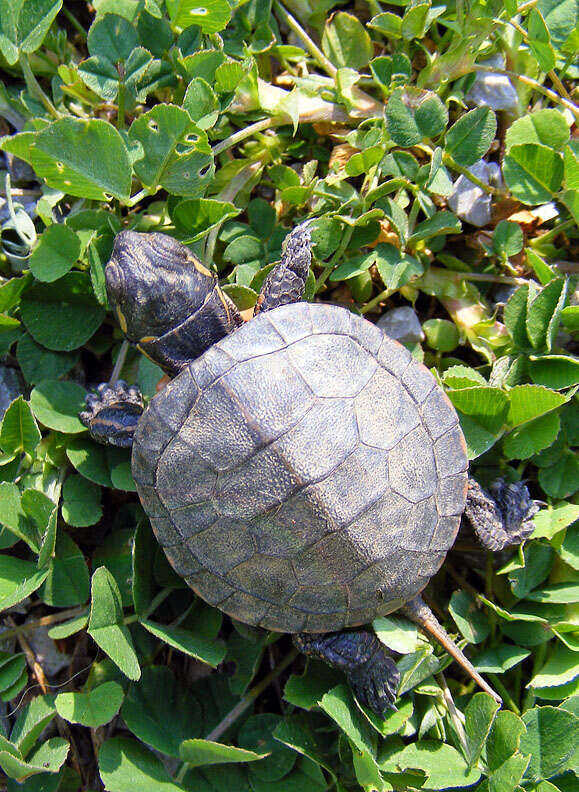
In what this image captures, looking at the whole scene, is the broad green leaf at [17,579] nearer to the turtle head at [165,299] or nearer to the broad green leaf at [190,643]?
the broad green leaf at [190,643]

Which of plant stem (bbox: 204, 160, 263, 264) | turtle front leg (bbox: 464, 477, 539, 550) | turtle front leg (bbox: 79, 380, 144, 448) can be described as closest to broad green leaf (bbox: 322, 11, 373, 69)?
plant stem (bbox: 204, 160, 263, 264)

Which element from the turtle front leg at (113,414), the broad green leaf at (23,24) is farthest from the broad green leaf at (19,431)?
the broad green leaf at (23,24)

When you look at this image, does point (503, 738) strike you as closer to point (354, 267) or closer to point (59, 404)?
point (354, 267)

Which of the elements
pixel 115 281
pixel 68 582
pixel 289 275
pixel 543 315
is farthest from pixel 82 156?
pixel 543 315

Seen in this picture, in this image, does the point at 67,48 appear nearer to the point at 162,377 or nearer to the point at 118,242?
the point at 118,242

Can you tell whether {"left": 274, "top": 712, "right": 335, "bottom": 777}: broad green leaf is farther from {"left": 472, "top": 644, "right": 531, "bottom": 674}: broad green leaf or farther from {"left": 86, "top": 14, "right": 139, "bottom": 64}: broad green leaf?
{"left": 86, "top": 14, "right": 139, "bottom": 64}: broad green leaf

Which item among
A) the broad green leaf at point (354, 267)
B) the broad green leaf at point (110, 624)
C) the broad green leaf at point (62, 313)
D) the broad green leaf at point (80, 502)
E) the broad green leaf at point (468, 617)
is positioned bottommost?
the broad green leaf at point (468, 617)

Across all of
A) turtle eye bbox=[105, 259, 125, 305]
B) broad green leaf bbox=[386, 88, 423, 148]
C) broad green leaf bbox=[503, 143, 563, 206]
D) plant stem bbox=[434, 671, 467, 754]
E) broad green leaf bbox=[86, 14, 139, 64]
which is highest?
broad green leaf bbox=[86, 14, 139, 64]

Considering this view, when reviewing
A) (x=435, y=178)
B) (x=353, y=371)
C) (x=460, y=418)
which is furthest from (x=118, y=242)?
(x=460, y=418)
